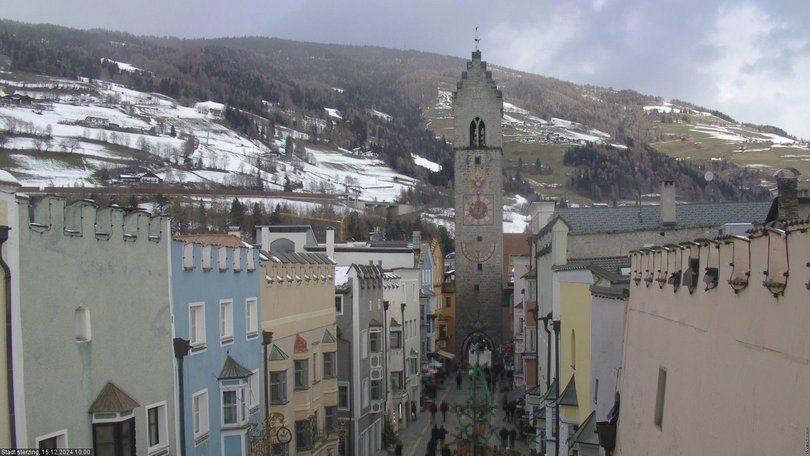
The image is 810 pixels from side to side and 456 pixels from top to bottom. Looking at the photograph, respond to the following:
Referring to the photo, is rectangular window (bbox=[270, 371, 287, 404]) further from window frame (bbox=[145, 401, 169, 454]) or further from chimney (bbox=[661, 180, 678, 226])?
chimney (bbox=[661, 180, 678, 226])

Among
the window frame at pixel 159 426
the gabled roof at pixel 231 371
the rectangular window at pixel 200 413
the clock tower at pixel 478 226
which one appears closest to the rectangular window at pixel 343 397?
the gabled roof at pixel 231 371

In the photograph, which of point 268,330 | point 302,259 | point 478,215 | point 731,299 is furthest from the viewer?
point 478,215

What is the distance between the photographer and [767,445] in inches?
364

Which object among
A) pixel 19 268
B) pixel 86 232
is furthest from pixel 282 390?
pixel 19 268

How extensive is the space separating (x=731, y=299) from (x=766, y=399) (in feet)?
5.59

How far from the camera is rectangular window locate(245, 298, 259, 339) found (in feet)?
89.4

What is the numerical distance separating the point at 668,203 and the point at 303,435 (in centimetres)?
1502

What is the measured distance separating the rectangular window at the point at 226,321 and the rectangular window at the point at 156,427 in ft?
14.7

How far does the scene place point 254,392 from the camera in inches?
1098

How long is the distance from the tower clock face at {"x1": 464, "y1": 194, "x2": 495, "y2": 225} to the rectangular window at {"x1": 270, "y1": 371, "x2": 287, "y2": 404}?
156 feet

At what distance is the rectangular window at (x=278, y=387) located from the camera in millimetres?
30000

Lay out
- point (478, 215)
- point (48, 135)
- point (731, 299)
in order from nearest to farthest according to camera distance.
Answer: point (731, 299) → point (478, 215) → point (48, 135)

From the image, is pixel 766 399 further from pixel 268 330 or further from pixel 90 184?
pixel 90 184

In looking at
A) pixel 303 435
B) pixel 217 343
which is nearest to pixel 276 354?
pixel 303 435
